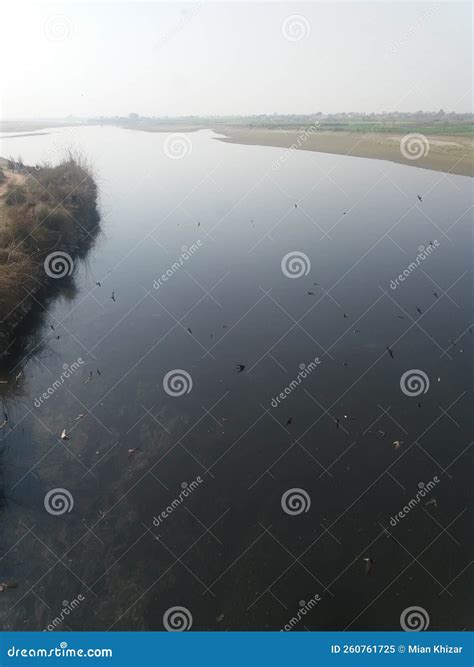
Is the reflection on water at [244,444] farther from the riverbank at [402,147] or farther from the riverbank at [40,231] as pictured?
the riverbank at [402,147]

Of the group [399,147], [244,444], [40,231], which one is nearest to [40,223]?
[40,231]

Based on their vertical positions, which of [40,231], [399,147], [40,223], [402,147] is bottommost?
[40,231]

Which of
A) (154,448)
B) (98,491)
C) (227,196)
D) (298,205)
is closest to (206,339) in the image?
(154,448)

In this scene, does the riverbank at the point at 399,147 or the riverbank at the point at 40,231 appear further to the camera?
the riverbank at the point at 399,147

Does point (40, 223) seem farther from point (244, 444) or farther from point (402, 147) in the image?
point (402, 147)

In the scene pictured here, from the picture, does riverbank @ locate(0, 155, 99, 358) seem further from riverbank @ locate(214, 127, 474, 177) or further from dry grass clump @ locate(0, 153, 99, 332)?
riverbank @ locate(214, 127, 474, 177)

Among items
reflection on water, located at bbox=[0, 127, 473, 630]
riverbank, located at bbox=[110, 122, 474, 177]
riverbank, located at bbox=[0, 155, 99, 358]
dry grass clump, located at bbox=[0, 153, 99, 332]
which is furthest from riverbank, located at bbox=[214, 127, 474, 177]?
reflection on water, located at bbox=[0, 127, 473, 630]

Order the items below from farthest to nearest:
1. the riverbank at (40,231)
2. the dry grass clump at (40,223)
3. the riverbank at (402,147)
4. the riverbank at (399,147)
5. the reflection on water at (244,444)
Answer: the riverbank at (402,147), the riverbank at (399,147), the dry grass clump at (40,223), the riverbank at (40,231), the reflection on water at (244,444)

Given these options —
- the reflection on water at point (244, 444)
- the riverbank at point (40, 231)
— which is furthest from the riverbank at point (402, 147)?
the reflection on water at point (244, 444)
